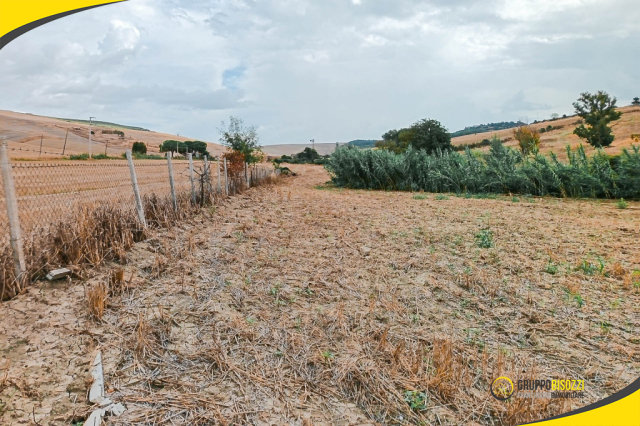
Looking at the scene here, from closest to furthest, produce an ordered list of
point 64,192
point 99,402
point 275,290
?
1. point 99,402
2. point 275,290
3. point 64,192

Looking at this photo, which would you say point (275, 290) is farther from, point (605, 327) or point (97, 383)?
point (605, 327)

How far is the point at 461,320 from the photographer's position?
3803 mm

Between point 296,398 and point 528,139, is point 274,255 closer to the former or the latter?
point 296,398

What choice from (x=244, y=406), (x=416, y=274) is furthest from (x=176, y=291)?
(x=416, y=274)

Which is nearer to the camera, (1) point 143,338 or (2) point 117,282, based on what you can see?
(1) point 143,338

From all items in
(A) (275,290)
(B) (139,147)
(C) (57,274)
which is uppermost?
(B) (139,147)

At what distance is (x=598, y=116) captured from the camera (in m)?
26.0

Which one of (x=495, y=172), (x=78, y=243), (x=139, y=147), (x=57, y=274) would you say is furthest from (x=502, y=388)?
(x=139, y=147)

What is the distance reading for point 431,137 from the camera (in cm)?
2639

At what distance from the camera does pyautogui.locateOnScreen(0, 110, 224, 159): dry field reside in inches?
939

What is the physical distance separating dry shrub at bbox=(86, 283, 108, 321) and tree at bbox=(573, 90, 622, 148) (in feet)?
84.5

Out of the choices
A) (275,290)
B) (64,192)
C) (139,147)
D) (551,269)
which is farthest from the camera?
(139,147)

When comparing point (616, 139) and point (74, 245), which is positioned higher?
point (616, 139)

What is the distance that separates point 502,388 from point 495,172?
1350 cm
